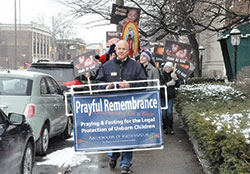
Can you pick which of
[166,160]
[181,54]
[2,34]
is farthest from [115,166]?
[2,34]

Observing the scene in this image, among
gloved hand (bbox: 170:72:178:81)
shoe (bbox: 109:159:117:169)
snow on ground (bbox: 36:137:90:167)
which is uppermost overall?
gloved hand (bbox: 170:72:178:81)

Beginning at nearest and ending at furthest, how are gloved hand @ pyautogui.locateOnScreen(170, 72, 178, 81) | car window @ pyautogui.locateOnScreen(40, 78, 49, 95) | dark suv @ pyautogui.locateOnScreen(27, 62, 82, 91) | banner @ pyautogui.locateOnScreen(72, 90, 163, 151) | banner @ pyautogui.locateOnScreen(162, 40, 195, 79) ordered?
banner @ pyautogui.locateOnScreen(72, 90, 163, 151) < car window @ pyautogui.locateOnScreen(40, 78, 49, 95) < gloved hand @ pyautogui.locateOnScreen(170, 72, 178, 81) < banner @ pyautogui.locateOnScreen(162, 40, 195, 79) < dark suv @ pyautogui.locateOnScreen(27, 62, 82, 91)

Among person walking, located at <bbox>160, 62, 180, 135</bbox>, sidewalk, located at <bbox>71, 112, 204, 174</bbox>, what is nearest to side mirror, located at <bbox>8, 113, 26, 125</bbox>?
sidewalk, located at <bbox>71, 112, 204, 174</bbox>

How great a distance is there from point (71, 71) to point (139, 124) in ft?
21.8

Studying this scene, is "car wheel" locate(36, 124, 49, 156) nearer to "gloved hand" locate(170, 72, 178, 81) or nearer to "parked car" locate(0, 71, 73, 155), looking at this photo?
"parked car" locate(0, 71, 73, 155)

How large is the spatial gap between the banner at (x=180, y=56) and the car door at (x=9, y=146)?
568 centimetres

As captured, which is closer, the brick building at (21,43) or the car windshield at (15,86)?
the car windshield at (15,86)

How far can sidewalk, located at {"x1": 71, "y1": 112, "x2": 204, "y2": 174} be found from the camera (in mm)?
6441

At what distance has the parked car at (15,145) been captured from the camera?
180 inches

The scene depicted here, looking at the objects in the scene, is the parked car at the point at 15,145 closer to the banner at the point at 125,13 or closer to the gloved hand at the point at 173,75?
the gloved hand at the point at 173,75

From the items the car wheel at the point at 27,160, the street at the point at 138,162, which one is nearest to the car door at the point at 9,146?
the car wheel at the point at 27,160

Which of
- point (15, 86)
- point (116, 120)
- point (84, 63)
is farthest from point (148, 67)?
point (116, 120)

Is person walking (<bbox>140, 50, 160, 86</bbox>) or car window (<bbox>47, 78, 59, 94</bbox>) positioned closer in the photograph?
person walking (<bbox>140, 50, 160, 86</bbox>)

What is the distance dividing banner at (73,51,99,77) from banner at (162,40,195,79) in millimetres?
1862
